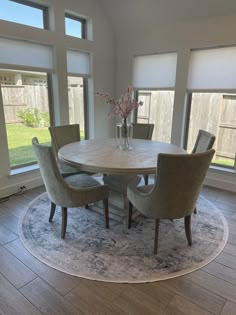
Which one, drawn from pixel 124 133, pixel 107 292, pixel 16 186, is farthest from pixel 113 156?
pixel 16 186

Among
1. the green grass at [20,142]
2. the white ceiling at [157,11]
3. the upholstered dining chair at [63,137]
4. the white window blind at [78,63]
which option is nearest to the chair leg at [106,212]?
the upholstered dining chair at [63,137]

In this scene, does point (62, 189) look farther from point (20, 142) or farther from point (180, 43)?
point (180, 43)

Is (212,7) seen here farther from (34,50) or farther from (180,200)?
(180,200)

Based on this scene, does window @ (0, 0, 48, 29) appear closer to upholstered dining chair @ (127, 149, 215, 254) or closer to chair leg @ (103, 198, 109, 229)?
chair leg @ (103, 198, 109, 229)

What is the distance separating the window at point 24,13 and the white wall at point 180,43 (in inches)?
60.1

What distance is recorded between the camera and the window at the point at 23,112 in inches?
129

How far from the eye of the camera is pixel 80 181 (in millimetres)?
2609

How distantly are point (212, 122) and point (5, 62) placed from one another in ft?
10.6

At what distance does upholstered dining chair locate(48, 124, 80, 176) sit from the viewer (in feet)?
9.89

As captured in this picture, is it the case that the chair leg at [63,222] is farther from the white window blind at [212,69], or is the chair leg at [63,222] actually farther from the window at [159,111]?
the white window blind at [212,69]

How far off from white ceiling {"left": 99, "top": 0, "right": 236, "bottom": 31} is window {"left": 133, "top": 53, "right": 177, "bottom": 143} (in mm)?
559

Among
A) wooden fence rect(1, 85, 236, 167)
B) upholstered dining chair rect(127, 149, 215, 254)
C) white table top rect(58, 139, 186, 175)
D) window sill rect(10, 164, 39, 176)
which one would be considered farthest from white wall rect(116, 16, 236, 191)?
window sill rect(10, 164, 39, 176)

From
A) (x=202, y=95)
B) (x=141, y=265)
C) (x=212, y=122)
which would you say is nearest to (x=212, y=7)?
(x=202, y=95)

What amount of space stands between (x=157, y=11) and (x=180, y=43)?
624mm
